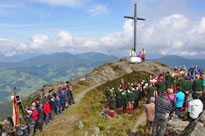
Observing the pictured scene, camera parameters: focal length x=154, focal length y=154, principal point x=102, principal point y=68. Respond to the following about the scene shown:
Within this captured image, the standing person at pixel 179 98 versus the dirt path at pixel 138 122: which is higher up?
the standing person at pixel 179 98

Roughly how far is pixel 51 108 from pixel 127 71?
2895 cm

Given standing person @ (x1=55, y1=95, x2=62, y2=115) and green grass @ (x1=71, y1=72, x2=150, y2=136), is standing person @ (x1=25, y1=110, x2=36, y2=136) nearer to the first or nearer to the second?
green grass @ (x1=71, y1=72, x2=150, y2=136)

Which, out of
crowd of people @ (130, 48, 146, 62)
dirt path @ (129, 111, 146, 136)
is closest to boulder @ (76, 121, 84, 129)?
dirt path @ (129, 111, 146, 136)

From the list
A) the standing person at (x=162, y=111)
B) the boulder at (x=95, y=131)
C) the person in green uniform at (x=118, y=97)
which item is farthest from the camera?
the person in green uniform at (x=118, y=97)

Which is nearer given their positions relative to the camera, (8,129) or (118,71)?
(8,129)

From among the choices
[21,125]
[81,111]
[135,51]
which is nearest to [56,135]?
[21,125]

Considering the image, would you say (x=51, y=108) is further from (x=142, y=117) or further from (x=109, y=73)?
(x=109, y=73)

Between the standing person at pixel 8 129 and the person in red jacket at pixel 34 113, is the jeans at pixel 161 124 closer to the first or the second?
the person in red jacket at pixel 34 113

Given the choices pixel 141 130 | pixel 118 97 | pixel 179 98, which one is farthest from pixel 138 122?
pixel 179 98

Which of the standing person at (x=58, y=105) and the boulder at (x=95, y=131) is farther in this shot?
the standing person at (x=58, y=105)

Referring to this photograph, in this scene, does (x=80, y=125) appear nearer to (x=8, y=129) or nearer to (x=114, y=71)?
(x=8, y=129)

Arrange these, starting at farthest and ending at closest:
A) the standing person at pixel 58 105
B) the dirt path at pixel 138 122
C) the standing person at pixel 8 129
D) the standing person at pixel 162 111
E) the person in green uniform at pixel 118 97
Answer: the person in green uniform at pixel 118 97 → the standing person at pixel 58 105 → the dirt path at pixel 138 122 → the standing person at pixel 8 129 → the standing person at pixel 162 111

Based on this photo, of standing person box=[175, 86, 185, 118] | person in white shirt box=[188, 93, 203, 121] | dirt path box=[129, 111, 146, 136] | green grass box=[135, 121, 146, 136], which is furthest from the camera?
dirt path box=[129, 111, 146, 136]

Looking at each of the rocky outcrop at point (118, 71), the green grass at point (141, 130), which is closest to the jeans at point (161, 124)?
the green grass at point (141, 130)
